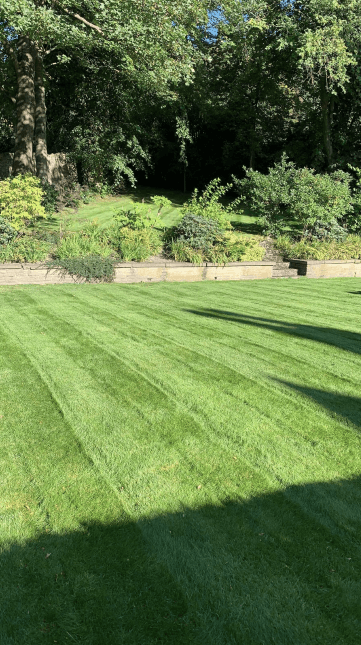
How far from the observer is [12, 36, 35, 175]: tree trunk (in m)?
16.8

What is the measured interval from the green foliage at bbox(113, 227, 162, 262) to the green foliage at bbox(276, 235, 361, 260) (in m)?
4.16

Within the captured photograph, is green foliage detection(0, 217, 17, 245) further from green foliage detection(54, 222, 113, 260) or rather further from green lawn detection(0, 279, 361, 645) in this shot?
green lawn detection(0, 279, 361, 645)

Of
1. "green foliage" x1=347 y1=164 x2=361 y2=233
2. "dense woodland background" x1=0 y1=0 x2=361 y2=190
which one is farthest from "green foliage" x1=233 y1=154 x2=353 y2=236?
"dense woodland background" x1=0 y1=0 x2=361 y2=190

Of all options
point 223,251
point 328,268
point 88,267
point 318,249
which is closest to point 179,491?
point 88,267

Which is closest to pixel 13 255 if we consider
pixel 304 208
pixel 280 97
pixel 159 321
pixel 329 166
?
pixel 159 321

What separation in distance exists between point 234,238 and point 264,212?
257 centimetres

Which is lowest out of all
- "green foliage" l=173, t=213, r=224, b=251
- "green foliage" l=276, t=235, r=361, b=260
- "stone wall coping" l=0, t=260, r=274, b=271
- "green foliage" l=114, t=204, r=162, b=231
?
"stone wall coping" l=0, t=260, r=274, b=271

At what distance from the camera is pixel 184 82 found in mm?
23234

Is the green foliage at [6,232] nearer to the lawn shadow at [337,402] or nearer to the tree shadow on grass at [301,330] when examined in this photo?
the tree shadow on grass at [301,330]

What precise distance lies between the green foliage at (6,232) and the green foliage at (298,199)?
719 centimetres

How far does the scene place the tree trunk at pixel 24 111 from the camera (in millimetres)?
16797

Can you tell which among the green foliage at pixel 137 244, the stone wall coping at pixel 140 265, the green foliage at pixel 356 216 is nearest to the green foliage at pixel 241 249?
the stone wall coping at pixel 140 265

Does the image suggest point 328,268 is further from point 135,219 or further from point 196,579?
point 196,579

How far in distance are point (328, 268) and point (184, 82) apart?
14742 mm
